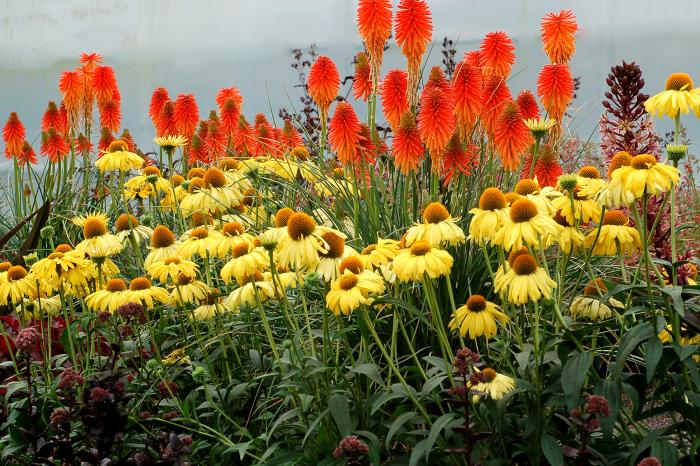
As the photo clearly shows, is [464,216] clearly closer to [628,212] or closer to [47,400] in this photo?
[628,212]

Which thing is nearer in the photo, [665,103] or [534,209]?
[534,209]

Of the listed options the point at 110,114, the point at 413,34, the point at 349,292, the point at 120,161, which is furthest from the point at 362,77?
the point at 110,114

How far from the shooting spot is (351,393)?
8.71 ft

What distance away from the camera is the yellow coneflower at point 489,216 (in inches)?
93.4

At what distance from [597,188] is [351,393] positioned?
2.97 ft

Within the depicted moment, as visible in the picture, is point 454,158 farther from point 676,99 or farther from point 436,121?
point 676,99

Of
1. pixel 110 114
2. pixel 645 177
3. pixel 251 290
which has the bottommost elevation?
pixel 251 290

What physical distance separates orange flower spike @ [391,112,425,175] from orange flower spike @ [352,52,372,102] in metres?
0.60

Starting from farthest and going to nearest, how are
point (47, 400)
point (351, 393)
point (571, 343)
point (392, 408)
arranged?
point (47, 400) < point (392, 408) < point (351, 393) < point (571, 343)

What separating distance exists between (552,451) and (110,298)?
1457 millimetres

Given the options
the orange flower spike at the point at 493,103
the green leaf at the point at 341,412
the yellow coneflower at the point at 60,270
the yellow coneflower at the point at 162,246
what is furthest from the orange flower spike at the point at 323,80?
the green leaf at the point at 341,412

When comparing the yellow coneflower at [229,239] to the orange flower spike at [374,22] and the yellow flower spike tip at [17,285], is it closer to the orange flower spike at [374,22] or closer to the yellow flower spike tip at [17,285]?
the yellow flower spike tip at [17,285]

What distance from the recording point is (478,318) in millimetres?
2475

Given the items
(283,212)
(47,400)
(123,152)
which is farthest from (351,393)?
(123,152)
